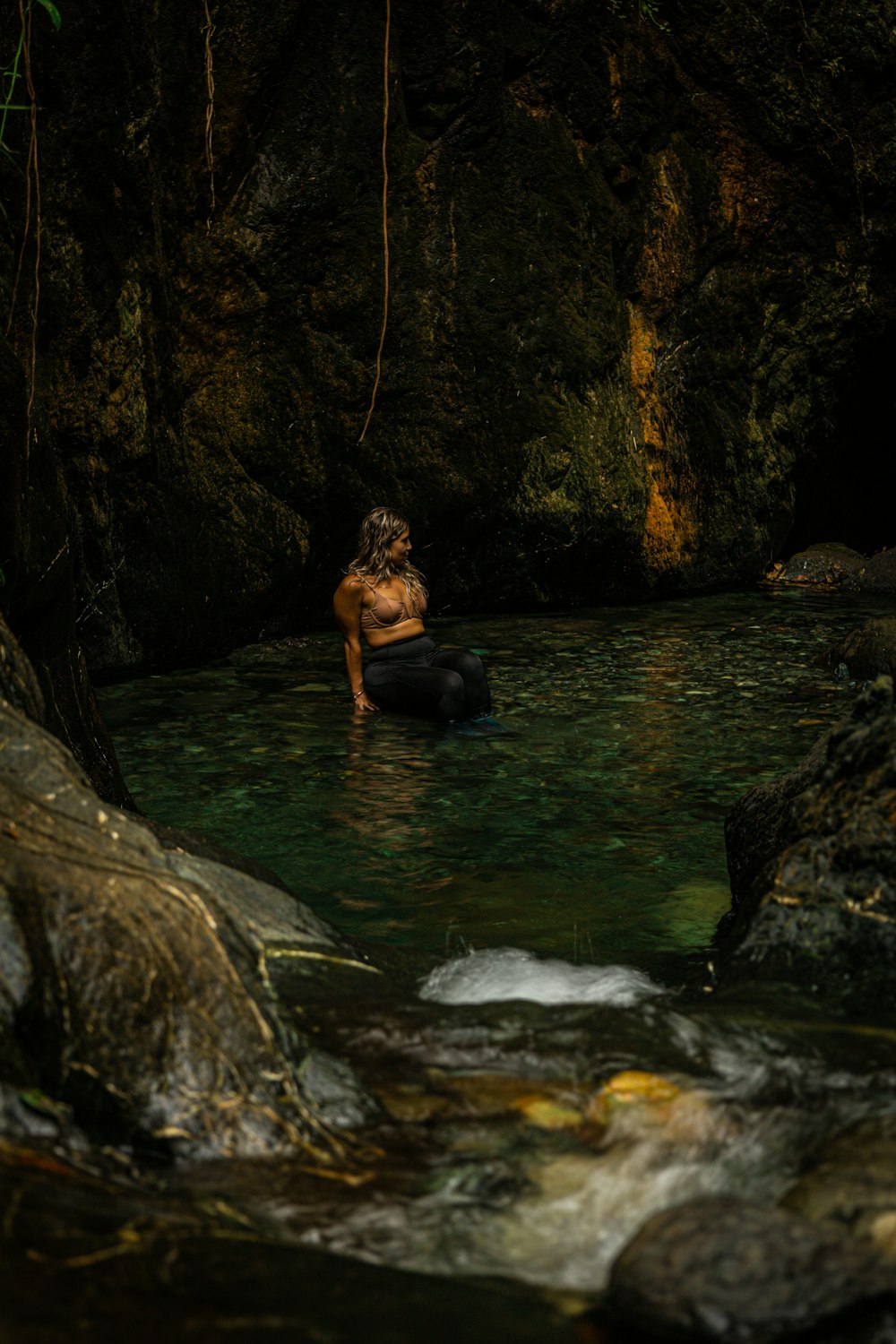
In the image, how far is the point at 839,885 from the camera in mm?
4055

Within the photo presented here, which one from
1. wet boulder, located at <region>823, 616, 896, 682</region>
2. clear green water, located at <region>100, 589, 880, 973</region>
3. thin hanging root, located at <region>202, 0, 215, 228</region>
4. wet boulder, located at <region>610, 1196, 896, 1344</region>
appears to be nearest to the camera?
wet boulder, located at <region>610, 1196, 896, 1344</region>

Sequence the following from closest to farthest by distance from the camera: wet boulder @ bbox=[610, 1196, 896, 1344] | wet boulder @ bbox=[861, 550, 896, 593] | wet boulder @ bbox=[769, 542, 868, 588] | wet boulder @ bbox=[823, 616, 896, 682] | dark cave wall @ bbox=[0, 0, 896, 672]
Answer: wet boulder @ bbox=[610, 1196, 896, 1344]
wet boulder @ bbox=[823, 616, 896, 682]
dark cave wall @ bbox=[0, 0, 896, 672]
wet boulder @ bbox=[861, 550, 896, 593]
wet boulder @ bbox=[769, 542, 868, 588]

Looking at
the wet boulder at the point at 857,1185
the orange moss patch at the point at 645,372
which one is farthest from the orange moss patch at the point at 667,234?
the wet boulder at the point at 857,1185

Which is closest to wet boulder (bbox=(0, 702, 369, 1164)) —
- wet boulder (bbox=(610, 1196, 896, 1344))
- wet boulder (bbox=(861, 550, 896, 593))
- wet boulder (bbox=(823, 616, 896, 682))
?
wet boulder (bbox=(610, 1196, 896, 1344))

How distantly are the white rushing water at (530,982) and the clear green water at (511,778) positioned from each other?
0.59 meters

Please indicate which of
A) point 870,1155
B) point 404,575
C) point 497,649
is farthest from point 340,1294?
point 497,649

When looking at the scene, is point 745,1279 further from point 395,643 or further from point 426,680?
point 395,643

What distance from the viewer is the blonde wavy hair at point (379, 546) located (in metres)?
9.02

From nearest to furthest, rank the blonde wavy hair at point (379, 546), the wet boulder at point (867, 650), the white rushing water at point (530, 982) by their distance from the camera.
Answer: the white rushing water at point (530, 982), the blonde wavy hair at point (379, 546), the wet boulder at point (867, 650)

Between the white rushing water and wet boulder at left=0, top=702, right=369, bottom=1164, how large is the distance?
85 cm

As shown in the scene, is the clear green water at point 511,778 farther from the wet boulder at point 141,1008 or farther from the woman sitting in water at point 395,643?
the wet boulder at point 141,1008

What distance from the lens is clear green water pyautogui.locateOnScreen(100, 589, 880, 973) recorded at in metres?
5.57

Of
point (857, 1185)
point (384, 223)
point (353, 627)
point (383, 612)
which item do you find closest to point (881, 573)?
point (384, 223)

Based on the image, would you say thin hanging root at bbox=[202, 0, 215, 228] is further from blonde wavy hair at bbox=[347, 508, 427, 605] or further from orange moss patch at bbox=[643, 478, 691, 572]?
orange moss patch at bbox=[643, 478, 691, 572]
